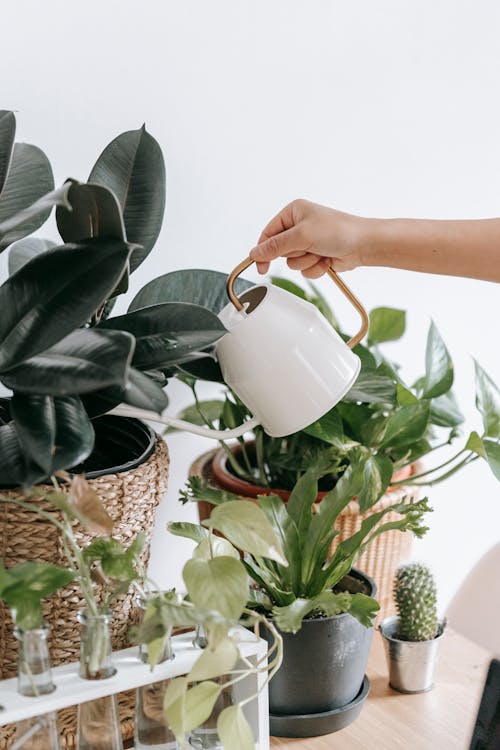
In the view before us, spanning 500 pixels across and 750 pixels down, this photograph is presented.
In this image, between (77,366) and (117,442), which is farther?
(117,442)

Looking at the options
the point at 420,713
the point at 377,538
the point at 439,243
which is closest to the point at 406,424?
the point at 377,538

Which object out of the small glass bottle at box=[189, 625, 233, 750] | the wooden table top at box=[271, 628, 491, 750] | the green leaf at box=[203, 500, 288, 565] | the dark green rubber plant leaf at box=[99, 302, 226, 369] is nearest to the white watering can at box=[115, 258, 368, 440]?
the dark green rubber plant leaf at box=[99, 302, 226, 369]

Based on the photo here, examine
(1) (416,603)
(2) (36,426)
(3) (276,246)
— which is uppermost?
(3) (276,246)

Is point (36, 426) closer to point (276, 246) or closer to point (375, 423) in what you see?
point (276, 246)

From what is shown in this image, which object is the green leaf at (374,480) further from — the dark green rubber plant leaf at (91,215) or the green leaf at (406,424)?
the dark green rubber plant leaf at (91,215)

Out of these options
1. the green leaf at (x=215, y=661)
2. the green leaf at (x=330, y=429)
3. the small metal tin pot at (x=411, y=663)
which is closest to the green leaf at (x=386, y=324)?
the green leaf at (x=330, y=429)

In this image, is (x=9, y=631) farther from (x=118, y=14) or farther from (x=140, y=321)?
(x=118, y=14)

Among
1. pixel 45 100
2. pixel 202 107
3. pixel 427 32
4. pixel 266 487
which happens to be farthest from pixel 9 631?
pixel 427 32

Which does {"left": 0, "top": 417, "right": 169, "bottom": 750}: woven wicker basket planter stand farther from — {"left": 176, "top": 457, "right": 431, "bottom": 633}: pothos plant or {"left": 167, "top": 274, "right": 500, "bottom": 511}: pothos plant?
{"left": 167, "top": 274, "right": 500, "bottom": 511}: pothos plant

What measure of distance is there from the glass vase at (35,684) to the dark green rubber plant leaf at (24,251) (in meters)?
0.43

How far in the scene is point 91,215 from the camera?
2.51 feet

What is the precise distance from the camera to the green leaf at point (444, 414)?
4.02 feet

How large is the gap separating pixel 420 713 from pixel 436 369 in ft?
1.50

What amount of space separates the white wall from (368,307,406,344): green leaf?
19 cm
